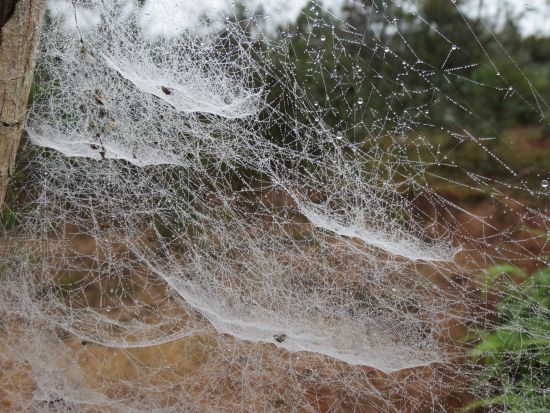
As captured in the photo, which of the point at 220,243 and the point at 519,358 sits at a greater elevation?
the point at 519,358

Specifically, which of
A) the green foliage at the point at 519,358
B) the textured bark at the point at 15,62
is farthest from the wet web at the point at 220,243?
the textured bark at the point at 15,62

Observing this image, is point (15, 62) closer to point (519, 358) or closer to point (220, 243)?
point (220, 243)

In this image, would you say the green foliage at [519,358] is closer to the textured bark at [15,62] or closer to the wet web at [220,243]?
the wet web at [220,243]

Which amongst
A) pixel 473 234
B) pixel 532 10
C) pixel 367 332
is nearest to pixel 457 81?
pixel 532 10

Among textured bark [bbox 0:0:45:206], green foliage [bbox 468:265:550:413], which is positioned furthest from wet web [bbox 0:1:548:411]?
textured bark [bbox 0:0:45:206]

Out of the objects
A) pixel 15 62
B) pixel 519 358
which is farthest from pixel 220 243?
pixel 519 358
